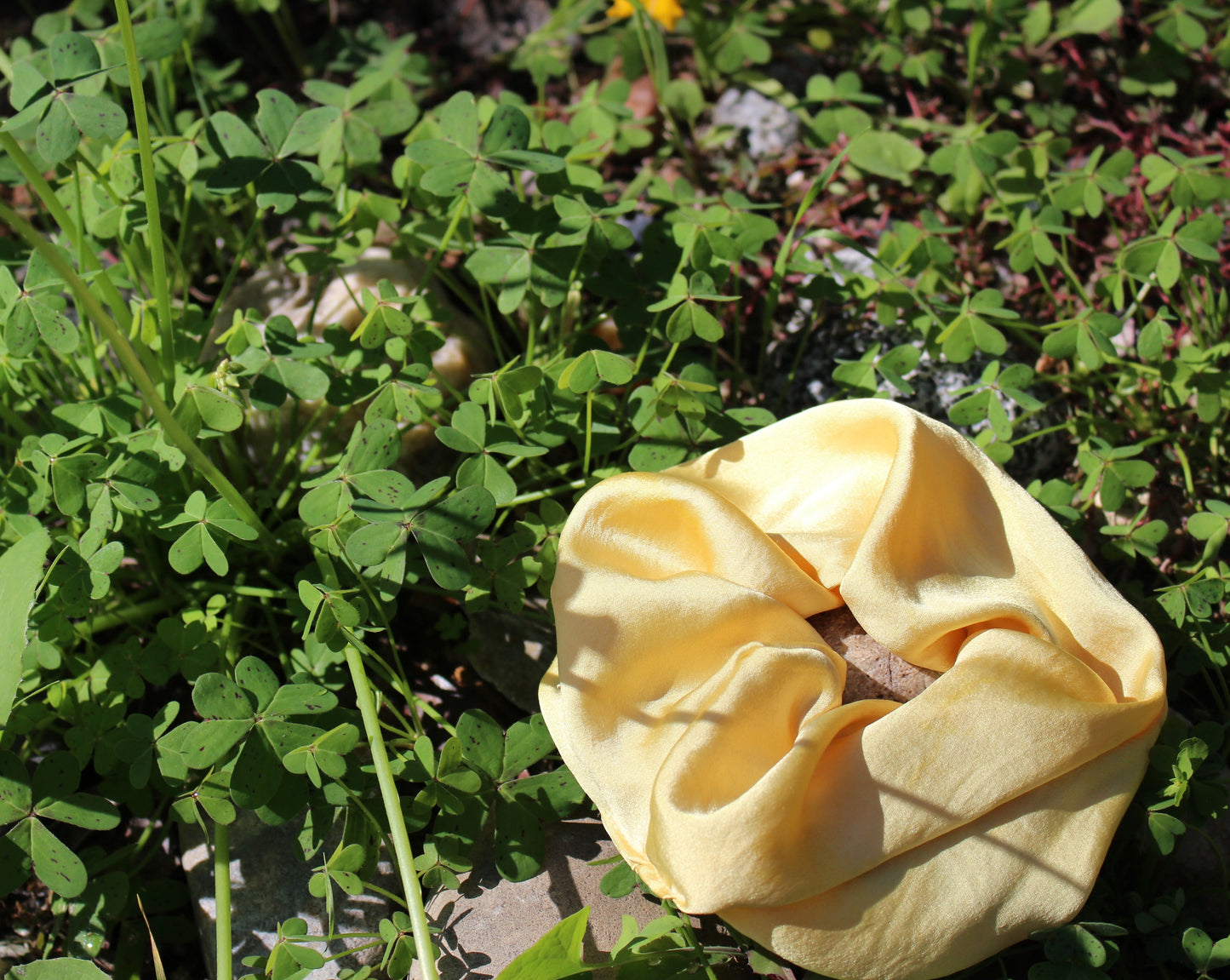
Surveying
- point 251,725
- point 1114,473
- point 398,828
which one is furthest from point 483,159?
point 1114,473

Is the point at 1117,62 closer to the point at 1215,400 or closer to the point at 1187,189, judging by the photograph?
the point at 1187,189

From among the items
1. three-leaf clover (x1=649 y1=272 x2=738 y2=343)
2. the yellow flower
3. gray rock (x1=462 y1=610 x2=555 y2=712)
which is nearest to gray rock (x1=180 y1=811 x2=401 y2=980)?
gray rock (x1=462 y1=610 x2=555 y2=712)

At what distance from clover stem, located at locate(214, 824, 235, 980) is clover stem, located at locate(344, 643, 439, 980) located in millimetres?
19

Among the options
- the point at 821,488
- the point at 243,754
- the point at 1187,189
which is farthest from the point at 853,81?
the point at 243,754

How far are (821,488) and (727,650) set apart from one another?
0.36 m

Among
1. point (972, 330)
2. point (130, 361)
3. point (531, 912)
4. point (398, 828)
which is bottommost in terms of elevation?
point (531, 912)

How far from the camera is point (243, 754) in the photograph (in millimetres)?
A: 1427

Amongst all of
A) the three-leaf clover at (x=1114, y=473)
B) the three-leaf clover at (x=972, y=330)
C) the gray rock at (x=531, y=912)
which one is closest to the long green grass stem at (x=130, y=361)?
the gray rock at (x=531, y=912)

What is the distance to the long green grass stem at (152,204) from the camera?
4.78 ft

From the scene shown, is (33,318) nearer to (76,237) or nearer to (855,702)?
(76,237)

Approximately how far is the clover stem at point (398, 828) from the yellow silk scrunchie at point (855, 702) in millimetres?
252

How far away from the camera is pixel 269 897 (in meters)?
1.63

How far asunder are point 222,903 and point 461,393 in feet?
3.54

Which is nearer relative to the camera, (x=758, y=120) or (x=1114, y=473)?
(x=1114, y=473)
